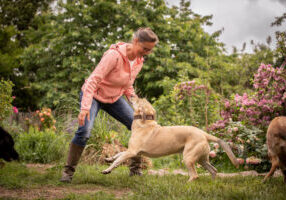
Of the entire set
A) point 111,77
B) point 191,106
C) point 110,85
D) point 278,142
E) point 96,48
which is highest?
point 96,48

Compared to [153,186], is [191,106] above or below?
above

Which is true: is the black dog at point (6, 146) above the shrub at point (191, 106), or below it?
below

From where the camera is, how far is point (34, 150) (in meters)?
6.42

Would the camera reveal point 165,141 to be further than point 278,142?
Yes

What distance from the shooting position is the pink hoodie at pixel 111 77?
3623mm

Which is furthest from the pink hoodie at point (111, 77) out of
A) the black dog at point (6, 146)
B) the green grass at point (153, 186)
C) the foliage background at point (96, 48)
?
the foliage background at point (96, 48)

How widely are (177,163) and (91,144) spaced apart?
2.02 m

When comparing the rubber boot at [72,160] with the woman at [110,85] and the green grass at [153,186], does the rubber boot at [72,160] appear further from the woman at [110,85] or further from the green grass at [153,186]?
the green grass at [153,186]

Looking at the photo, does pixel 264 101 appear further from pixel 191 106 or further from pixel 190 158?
pixel 190 158

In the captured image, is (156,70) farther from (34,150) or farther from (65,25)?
(34,150)

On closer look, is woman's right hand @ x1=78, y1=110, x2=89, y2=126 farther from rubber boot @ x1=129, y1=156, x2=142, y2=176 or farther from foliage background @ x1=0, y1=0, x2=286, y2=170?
foliage background @ x1=0, y1=0, x2=286, y2=170

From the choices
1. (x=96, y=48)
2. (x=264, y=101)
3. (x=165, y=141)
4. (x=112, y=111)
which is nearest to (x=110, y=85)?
(x=112, y=111)

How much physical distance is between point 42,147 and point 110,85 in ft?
10.6

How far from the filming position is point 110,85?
4055mm
